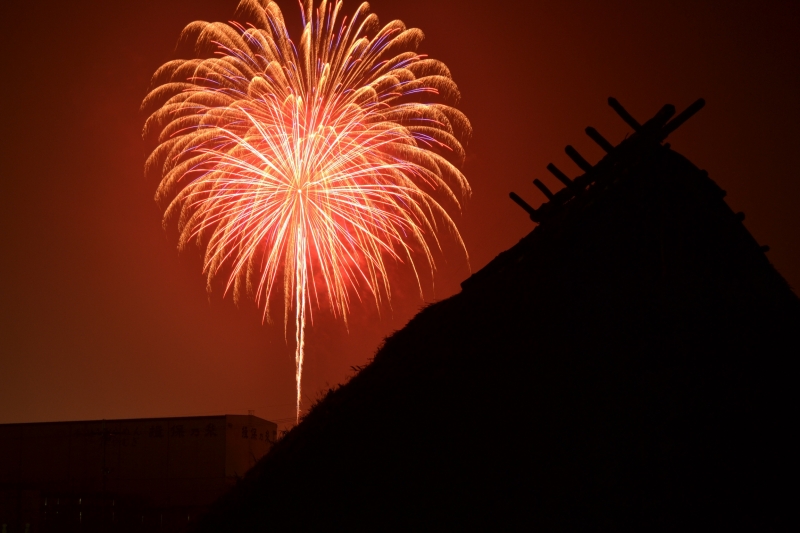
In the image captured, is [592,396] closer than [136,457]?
Yes

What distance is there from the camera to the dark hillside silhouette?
253 inches

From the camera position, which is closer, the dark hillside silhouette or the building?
the dark hillside silhouette

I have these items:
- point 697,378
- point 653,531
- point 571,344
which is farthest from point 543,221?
point 653,531

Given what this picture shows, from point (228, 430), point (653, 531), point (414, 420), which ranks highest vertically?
point (228, 430)

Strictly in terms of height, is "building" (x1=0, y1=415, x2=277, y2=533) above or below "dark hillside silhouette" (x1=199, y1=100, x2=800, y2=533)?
above

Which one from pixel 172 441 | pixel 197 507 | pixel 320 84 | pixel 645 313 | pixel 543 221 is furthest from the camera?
pixel 172 441

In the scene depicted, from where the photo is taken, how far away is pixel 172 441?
1939 inches

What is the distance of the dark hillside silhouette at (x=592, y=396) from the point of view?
643cm

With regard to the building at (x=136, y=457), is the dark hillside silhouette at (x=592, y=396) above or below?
below

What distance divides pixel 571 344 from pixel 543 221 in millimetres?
1698

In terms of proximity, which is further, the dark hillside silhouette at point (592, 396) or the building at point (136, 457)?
the building at point (136, 457)

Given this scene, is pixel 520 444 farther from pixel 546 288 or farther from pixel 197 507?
pixel 197 507

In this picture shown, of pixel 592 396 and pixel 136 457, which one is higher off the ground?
A: pixel 136 457

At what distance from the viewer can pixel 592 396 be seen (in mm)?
7051
